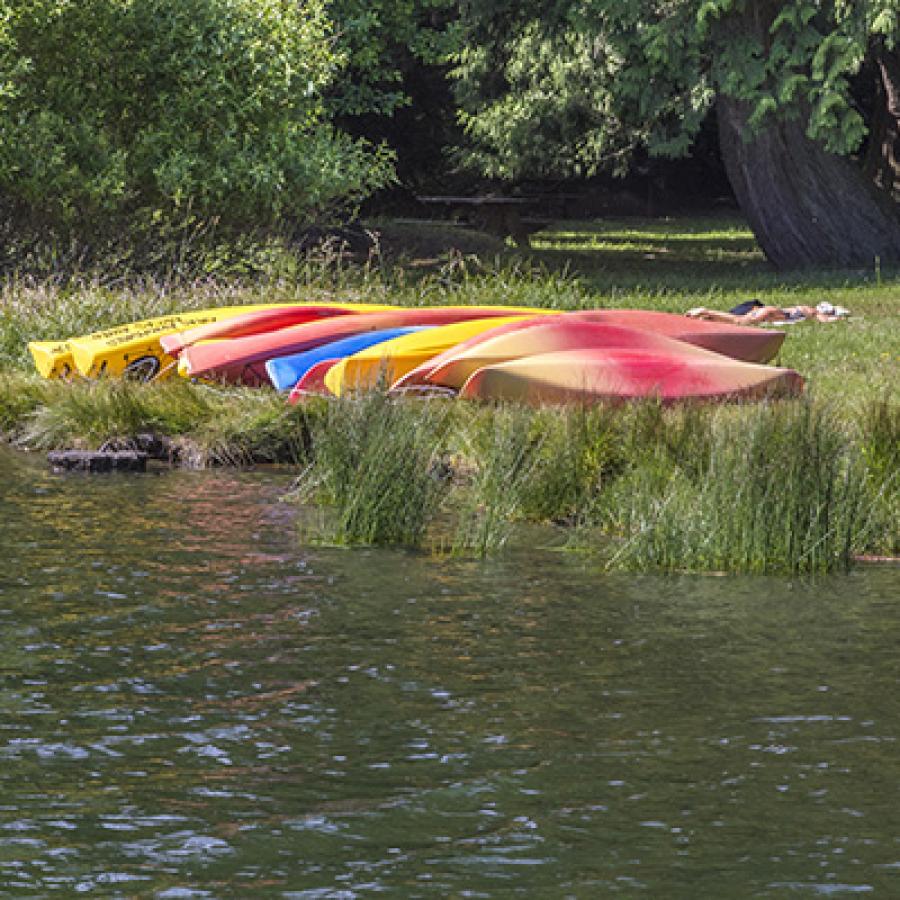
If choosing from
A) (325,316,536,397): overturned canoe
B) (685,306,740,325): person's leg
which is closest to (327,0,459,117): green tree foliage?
(685,306,740,325): person's leg

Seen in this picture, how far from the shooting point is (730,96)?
83.3 feet

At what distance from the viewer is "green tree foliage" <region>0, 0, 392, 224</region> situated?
62.8 ft

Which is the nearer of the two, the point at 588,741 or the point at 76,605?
the point at 588,741

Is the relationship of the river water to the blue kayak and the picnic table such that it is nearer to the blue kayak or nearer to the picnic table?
the blue kayak

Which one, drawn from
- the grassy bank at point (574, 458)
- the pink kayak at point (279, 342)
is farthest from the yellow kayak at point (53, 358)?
the pink kayak at point (279, 342)

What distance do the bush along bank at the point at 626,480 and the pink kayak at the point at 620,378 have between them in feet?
1.01

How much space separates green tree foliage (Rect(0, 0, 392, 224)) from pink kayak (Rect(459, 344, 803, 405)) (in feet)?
23.3

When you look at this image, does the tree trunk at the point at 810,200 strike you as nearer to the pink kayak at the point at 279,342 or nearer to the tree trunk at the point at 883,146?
the tree trunk at the point at 883,146

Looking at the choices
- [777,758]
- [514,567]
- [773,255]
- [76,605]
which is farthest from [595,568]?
[773,255]

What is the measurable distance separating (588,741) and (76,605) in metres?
2.88

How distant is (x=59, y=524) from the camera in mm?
10617

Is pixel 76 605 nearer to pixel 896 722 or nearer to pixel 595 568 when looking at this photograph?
pixel 595 568

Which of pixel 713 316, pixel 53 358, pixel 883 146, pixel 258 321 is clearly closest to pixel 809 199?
pixel 883 146

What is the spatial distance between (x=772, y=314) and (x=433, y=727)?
12110mm
